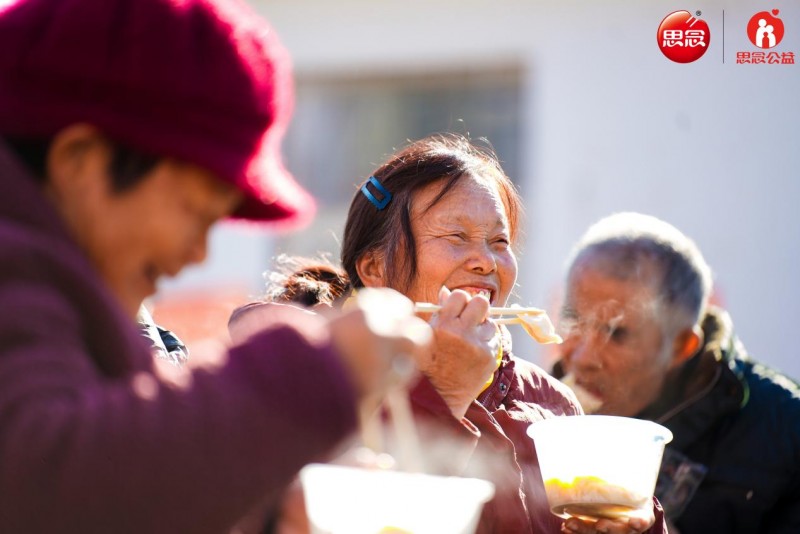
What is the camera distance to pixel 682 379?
3959 millimetres

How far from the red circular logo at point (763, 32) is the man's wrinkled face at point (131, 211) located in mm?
4922

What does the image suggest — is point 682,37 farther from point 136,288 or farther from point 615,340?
point 136,288

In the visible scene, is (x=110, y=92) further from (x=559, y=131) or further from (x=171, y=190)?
(x=559, y=131)

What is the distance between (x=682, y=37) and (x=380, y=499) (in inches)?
172

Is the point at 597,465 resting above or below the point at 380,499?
below

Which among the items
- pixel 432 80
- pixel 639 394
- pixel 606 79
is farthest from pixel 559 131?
pixel 639 394

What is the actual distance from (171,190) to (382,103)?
7.12m

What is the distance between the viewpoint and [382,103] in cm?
839

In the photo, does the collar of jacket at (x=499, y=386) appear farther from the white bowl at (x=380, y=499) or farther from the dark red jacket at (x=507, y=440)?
the white bowl at (x=380, y=499)

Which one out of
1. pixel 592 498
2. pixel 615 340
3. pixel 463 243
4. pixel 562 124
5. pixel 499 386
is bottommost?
pixel 615 340

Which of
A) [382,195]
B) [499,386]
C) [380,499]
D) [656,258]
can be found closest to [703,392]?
[656,258]

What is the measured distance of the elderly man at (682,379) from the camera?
365 cm

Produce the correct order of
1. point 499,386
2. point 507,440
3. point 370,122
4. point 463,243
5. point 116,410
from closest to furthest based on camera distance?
point 116,410, point 507,440, point 499,386, point 463,243, point 370,122

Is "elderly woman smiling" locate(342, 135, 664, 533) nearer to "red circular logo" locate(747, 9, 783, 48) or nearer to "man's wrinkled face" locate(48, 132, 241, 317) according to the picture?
"man's wrinkled face" locate(48, 132, 241, 317)
